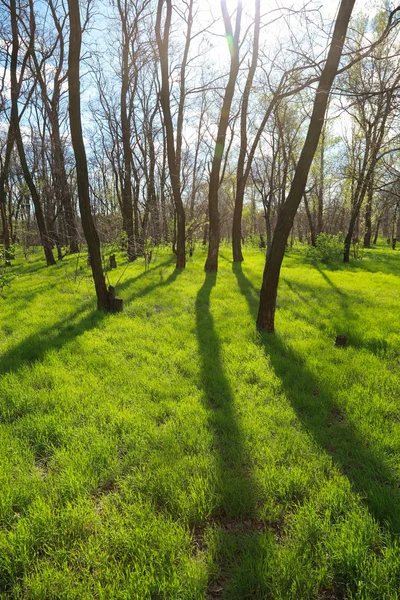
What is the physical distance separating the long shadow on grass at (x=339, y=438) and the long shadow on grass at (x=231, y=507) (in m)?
0.83

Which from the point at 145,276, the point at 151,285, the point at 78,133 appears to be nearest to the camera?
the point at 78,133

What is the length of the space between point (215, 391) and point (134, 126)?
18.5m

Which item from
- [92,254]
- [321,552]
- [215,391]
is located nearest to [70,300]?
[92,254]

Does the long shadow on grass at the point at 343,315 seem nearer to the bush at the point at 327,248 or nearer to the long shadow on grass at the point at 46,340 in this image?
the long shadow on grass at the point at 46,340

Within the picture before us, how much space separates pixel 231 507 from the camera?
234cm

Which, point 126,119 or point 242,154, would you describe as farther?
point 126,119

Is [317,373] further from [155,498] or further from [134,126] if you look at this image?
[134,126]

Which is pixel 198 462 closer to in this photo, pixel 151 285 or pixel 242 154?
pixel 151 285

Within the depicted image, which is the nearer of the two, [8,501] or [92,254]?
[8,501]

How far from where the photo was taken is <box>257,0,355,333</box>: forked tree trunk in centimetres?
498

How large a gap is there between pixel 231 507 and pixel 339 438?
143cm

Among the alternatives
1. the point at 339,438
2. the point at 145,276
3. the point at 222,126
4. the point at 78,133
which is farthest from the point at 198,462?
the point at 222,126

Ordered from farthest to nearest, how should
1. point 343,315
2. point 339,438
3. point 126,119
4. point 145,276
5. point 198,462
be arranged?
1. point 126,119
2. point 145,276
3. point 343,315
4. point 339,438
5. point 198,462

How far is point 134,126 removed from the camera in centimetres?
1794
